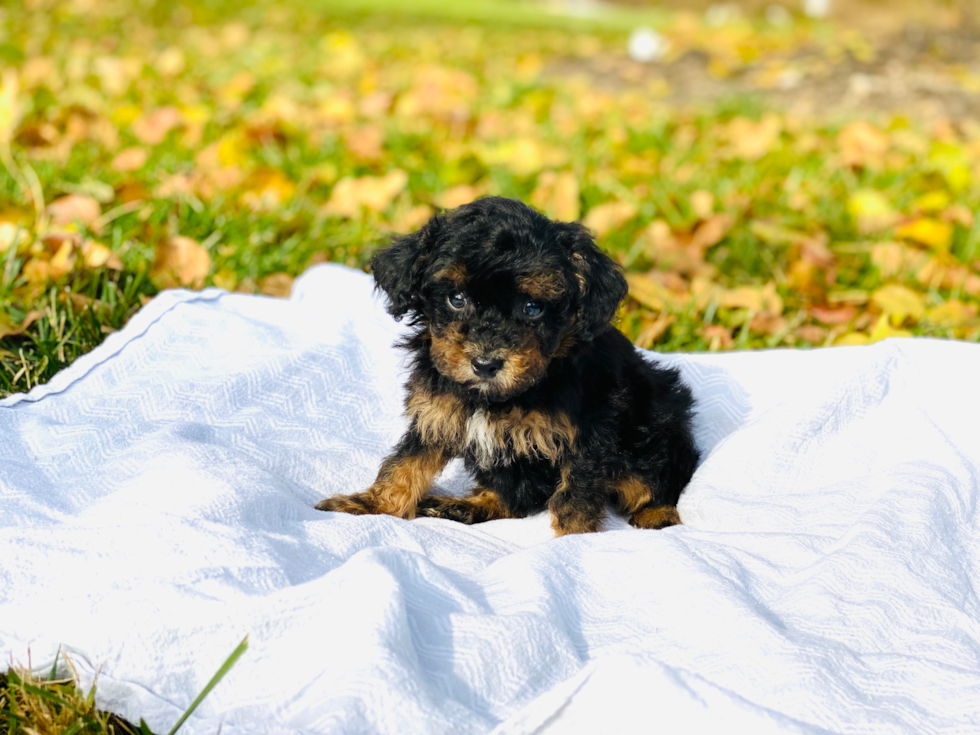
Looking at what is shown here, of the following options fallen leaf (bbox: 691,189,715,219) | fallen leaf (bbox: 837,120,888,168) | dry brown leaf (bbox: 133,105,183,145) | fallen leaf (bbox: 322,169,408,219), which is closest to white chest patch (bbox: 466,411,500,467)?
fallen leaf (bbox: 322,169,408,219)

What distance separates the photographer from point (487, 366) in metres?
2.98

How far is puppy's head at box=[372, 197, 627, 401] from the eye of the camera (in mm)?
3049

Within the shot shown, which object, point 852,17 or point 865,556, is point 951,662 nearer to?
point 865,556

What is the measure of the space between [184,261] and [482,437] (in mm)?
2375

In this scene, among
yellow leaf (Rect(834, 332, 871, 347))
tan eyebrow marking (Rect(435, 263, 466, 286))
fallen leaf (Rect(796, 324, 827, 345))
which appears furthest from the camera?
fallen leaf (Rect(796, 324, 827, 345))

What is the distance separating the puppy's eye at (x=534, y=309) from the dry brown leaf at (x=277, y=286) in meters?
2.34

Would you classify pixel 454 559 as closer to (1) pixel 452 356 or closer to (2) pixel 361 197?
(1) pixel 452 356

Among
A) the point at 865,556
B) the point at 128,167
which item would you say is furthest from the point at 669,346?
the point at 128,167

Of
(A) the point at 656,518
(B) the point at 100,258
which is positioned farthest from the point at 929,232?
(B) the point at 100,258

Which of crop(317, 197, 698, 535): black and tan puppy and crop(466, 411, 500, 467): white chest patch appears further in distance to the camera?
crop(466, 411, 500, 467): white chest patch

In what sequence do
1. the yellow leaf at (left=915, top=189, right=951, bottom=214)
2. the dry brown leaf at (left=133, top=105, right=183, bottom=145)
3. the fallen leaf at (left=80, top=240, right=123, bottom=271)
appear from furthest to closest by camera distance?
the dry brown leaf at (left=133, top=105, right=183, bottom=145), the yellow leaf at (left=915, top=189, right=951, bottom=214), the fallen leaf at (left=80, top=240, right=123, bottom=271)

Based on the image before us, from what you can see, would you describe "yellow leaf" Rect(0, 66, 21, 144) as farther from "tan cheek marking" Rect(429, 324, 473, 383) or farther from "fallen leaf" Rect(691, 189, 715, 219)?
"fallen leaf" Rect(691, 189, 715, 219)


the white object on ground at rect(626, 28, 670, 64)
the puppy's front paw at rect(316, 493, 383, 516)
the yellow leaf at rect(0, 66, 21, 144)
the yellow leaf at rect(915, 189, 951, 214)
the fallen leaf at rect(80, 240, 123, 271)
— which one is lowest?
the puppy's front paw at rect(316, 493, 383, 516)

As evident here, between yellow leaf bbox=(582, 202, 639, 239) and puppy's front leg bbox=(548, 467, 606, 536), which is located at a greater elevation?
yellow leaf bbox=(582, 202, 639, 239)
